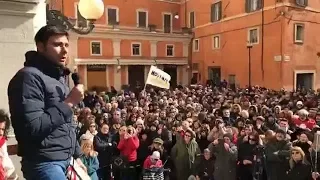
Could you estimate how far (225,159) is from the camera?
7086 mm

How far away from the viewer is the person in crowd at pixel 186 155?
302 inches

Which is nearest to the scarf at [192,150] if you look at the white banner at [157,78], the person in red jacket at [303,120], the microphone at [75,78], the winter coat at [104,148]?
the winter coat at [104,148]

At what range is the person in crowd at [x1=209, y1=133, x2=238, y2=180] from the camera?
23.2ft

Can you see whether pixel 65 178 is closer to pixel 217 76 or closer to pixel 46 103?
pixel 46 103

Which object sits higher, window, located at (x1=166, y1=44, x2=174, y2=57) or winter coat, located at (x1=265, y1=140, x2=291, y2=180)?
window, located at (x1=166, y1=44, x2=174, y2=57)

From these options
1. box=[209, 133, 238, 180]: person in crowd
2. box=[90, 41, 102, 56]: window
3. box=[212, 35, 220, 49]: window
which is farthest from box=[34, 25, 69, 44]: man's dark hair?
box=[212, 35, 220, 49]: window

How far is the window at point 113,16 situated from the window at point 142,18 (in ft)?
7.10

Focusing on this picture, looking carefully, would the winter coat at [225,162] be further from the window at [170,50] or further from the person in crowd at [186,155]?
the window at [170,50]

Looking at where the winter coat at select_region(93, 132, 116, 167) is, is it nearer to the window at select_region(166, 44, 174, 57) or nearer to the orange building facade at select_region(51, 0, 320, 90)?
the orange building facade at select_region(51, 0, 320, 90)

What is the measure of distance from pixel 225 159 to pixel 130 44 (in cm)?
2547

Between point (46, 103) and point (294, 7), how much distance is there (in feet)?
81.0

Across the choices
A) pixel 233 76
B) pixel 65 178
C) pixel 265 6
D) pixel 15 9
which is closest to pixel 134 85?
pixel 233 76

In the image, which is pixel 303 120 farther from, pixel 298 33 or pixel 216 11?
pixel 216 11

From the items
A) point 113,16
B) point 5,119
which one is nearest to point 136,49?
point 113,16
